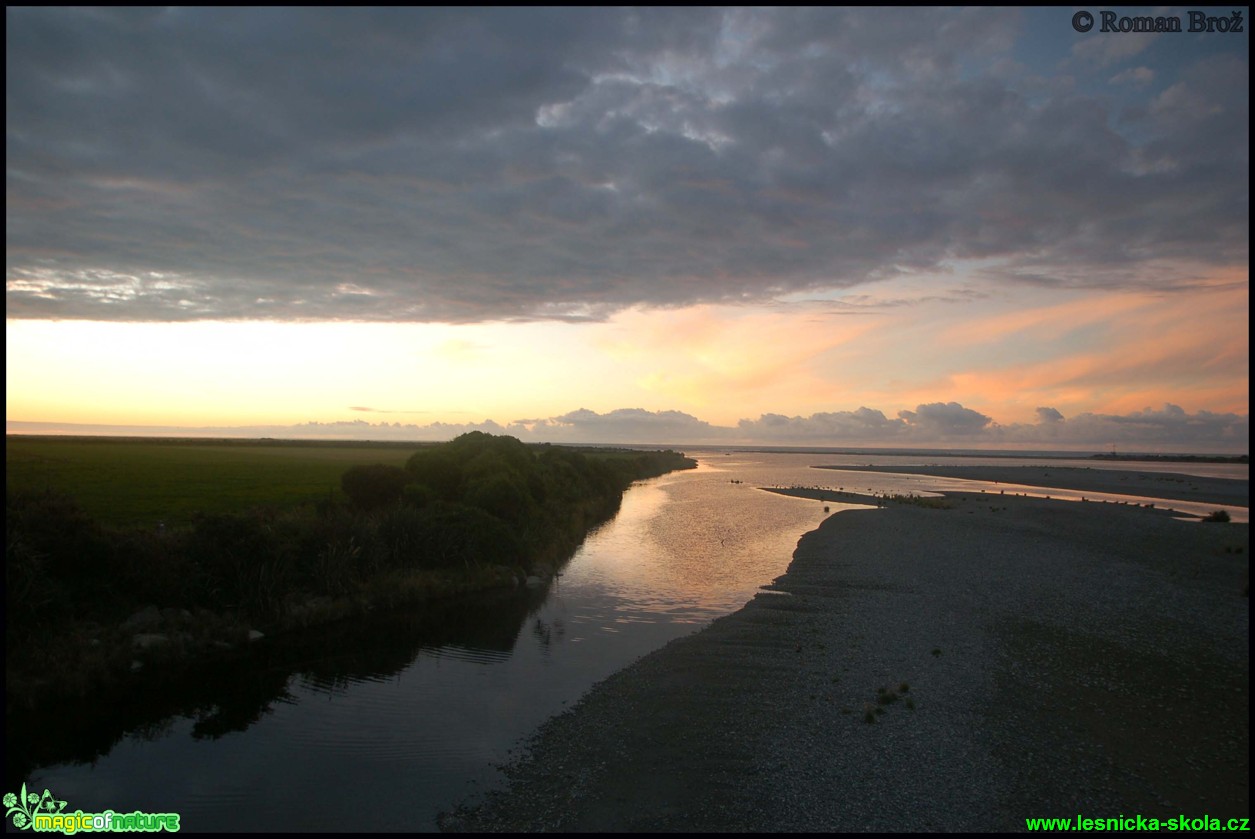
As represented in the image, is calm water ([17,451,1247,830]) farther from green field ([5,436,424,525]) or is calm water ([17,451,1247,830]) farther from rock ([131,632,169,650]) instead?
green field ([5,436,424,525])

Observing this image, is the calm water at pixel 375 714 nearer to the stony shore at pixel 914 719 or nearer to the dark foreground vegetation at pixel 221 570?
the stony shore at pixel 914 719

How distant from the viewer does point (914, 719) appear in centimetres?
1249

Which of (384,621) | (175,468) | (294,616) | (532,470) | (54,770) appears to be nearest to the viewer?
(54,770)

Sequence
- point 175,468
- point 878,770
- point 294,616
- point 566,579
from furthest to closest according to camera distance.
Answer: point 175,468, point 566,579, point 294,616, point 878,770

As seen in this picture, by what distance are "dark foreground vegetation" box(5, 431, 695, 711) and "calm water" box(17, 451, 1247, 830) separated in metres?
1.53

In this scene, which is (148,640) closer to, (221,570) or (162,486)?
(221,570)

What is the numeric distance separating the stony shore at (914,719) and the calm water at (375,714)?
3.90 feet

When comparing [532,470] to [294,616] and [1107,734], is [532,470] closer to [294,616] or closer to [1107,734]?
[294,616]

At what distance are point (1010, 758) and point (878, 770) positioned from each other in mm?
2362

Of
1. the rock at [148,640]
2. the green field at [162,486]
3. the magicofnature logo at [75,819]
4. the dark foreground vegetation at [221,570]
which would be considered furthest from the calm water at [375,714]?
the green field at [162,486]

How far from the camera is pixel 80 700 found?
14086 millimetres

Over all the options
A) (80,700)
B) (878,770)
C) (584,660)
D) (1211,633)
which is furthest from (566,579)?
(1211,633)

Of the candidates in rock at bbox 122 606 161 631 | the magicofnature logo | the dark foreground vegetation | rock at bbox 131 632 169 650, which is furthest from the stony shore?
rock at bbox 122 606 161 631

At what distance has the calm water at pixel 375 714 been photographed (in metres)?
10.6
